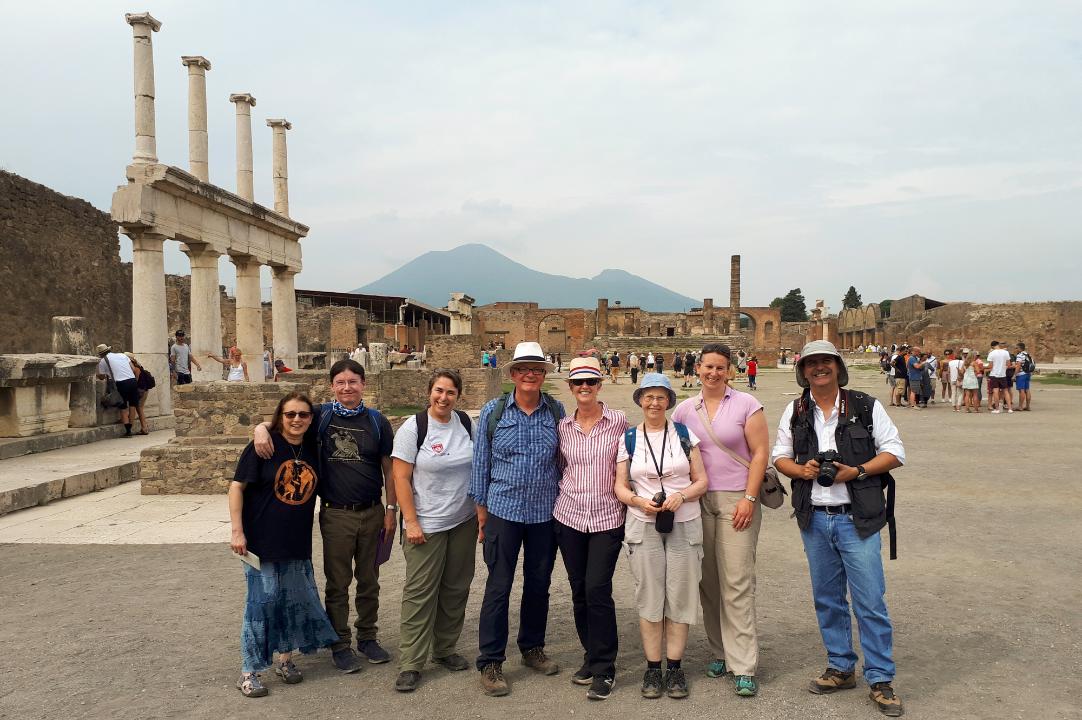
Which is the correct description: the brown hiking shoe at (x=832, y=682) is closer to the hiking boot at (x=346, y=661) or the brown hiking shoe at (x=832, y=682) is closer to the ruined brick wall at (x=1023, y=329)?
the hiking boot at (x=346, y=661)

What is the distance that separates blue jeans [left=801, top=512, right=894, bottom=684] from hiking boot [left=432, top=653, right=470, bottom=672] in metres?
1.75

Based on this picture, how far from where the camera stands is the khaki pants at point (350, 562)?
3738 mm

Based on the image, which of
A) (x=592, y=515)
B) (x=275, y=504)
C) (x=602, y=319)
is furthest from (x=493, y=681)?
(x=602, y=319)

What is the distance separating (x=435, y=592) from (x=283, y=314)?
17141 millimetres

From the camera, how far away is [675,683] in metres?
3.31

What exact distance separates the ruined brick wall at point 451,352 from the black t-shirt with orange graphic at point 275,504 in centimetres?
1716

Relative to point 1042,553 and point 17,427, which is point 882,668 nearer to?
point 1042,553

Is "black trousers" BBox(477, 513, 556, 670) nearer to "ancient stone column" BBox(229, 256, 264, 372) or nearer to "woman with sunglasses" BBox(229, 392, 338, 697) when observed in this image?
"woman with sunglasses" BBox(229, 392, 338, 697)

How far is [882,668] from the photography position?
319cm

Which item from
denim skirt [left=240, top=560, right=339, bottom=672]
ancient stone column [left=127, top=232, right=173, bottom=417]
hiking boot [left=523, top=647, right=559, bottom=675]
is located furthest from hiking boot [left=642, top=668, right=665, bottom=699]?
ancient stone column [left=127, top=232, right=173, bottom=417]

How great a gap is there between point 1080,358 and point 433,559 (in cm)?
4322

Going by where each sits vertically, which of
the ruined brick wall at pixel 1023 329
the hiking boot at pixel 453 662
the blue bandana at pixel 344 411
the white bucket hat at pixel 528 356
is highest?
the ruined brick wall at pixel 1023 329

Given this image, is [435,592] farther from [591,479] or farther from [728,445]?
[728,445]

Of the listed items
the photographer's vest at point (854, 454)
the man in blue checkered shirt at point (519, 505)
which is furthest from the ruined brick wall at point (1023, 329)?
the man in blue checkered shirt at point (519, 505)
